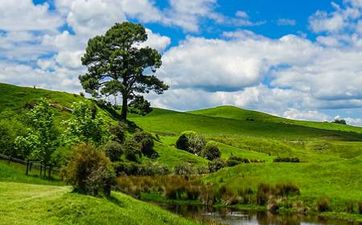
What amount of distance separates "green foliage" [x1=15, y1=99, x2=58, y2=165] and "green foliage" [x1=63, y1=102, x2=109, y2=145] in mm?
2482

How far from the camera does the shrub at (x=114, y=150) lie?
78.7 metres

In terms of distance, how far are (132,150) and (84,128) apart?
50.7 ft

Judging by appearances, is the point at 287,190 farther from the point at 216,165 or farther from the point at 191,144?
the point at 191,144

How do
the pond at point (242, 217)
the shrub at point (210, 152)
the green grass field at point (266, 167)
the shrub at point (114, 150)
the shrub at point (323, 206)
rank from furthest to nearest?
the shrub at point (210, 152) < the shrub at point (114, 150) < the green grass field at point (266, 167) < the shrub at point (323, 206) < the pond at point (242, 217)

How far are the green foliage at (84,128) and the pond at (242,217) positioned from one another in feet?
65.4

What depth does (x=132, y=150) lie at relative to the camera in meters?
84.0

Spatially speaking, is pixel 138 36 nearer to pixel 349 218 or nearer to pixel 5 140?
pixel 5 140

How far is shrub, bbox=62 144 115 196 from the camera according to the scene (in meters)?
33.6

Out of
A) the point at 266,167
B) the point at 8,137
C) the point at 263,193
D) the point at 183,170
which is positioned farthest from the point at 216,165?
the point at 8,137

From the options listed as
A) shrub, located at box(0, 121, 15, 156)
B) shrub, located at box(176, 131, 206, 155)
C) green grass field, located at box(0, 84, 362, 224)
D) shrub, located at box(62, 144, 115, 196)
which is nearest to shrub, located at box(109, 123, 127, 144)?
green grass field, located at box(0, 84, 362, 224)

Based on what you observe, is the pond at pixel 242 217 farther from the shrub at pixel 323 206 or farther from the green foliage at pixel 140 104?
the green foliage at pixel 140 104

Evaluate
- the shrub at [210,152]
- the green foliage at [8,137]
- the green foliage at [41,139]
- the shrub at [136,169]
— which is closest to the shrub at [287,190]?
the shrub at [136,169]

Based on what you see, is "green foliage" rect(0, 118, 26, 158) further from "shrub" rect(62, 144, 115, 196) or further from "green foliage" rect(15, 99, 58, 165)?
"shrub" rect(62, 144, 115, 196)

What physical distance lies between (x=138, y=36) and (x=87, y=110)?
141 feet
